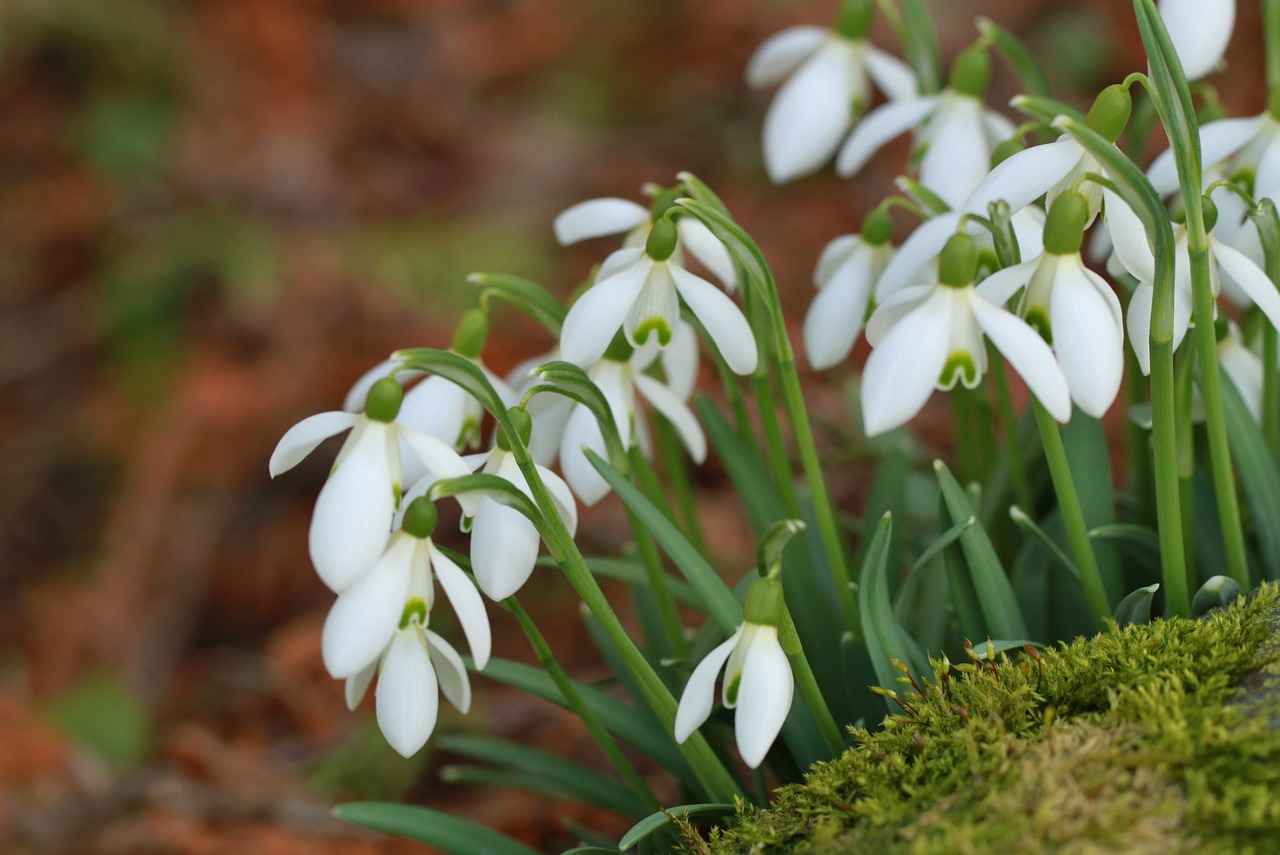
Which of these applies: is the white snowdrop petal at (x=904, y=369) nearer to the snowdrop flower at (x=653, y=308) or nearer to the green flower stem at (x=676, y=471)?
the snowdrop flower at (x=653, y=308)

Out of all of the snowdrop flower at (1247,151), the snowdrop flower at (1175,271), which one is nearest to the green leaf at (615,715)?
the snowdrop flower at (1175,271)

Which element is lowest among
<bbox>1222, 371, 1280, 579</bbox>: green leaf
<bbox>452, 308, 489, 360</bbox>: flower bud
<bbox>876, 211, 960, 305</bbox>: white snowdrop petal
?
<bbox>1222, 371, 1280, 579</bbox>: green leaf

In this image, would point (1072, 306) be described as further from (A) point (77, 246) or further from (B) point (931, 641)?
(A) point (77, 246)

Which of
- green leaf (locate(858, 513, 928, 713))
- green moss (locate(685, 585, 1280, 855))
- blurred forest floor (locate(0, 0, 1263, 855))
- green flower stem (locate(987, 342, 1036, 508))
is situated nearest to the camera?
green moss (locate(685, 585, 1280, 855))

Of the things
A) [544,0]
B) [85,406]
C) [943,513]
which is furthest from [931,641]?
[544,0]

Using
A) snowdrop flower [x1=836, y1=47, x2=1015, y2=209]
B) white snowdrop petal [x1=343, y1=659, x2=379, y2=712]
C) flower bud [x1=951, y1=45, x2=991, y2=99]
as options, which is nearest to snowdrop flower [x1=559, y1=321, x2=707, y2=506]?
white snowdrop petal [x1=343, y1=659, x2=379, y2=712]

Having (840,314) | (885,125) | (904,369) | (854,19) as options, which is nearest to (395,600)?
(904,369)

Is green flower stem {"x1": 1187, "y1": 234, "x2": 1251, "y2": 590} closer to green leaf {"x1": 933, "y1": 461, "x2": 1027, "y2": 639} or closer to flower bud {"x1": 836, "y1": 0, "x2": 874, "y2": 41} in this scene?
green leaf {"x1": 933, "y1": 461, "x2": 1027, "y2": 639}
